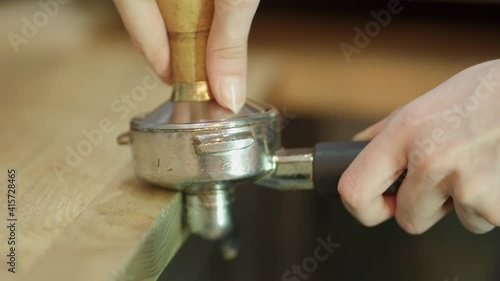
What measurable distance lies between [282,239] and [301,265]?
0.08 meters

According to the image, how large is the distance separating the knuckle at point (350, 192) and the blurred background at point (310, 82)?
0.21 m

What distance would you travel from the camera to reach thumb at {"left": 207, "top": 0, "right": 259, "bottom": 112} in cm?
53

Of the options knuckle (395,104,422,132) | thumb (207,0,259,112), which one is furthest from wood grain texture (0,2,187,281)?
knuckle (395,104,422,132)

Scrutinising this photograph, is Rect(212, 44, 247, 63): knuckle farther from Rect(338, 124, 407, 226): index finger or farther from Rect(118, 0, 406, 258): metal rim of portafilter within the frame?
Rect(338, 124, 407, 226): index finger

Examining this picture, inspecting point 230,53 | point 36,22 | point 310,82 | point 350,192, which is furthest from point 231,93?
point 36,22

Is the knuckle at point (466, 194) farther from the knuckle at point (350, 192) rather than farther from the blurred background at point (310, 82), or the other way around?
the blurred background at point (310, 82)

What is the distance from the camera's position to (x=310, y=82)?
3.54ft

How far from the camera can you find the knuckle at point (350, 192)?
0.54 metres

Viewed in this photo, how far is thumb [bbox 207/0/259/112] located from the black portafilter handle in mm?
89

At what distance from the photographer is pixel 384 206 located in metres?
0.58

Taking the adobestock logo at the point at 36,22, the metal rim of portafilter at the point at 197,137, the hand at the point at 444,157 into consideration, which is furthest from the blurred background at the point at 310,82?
the hand at the point at 444,157

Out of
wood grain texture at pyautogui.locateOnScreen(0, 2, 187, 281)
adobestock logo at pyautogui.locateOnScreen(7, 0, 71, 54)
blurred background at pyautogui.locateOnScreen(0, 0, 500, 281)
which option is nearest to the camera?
wood grain texture at pyautogui.locateOnScreen(0, 2, 187, 281)

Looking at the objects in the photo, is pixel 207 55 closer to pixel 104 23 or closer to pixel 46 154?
pixel 46 154

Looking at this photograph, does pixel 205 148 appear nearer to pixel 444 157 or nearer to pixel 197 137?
pixel 197 137
